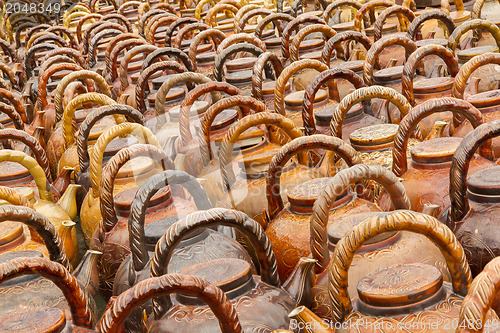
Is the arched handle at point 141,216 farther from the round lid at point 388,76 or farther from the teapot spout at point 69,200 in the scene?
the round lid at point 388,76

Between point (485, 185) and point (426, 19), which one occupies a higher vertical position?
point (426, 19)

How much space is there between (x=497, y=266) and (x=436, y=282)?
0.28 metres

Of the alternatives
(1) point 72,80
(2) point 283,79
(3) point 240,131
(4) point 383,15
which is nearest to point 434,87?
(2) point 283,79

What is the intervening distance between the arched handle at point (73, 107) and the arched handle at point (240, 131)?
1.42 metres

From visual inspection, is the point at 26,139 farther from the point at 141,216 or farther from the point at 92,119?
the point at 141,216

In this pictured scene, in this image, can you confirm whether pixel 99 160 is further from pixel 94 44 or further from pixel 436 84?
pixel 94 44

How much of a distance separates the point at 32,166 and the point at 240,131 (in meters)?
1.36

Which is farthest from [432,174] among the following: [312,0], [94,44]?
[312,0]

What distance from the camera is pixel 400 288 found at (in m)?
Answer: 1.61

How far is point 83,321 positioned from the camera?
76.2 inches

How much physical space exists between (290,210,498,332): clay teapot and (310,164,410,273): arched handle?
40 cm

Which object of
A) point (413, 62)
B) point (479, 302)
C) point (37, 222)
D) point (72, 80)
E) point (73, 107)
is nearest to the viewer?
point (479, 302)

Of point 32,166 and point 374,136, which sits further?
point 32,166

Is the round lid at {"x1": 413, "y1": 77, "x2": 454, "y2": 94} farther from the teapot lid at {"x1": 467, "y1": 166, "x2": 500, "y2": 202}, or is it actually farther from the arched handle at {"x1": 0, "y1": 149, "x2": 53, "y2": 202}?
the arched handle at {"x1": 0, "y1": 149, "x2": 53, "y2": 202}
